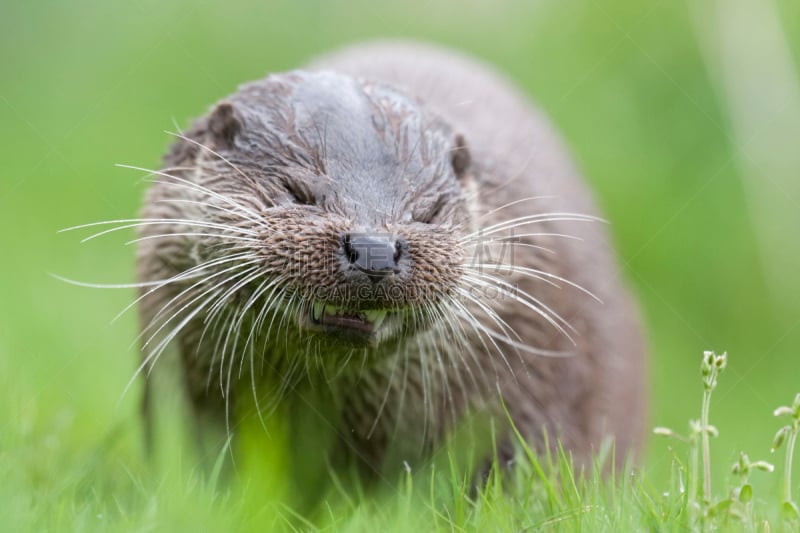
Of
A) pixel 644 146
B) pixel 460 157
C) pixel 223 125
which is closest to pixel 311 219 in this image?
pixel 223 125

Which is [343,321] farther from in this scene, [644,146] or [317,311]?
[644,146]

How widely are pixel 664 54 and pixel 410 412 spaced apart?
3775mm

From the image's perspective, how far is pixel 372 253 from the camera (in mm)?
2537

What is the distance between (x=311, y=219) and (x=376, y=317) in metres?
0.28

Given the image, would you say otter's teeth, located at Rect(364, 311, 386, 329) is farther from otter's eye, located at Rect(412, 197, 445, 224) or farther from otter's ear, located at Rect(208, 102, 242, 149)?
otter's ear, located at Rect(208, 102, 242, 149)

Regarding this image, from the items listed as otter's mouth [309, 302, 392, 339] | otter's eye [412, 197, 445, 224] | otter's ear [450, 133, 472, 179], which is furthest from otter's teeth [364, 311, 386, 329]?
otter's ear [450, 133, 472, 179]

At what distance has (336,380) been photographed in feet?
10.3

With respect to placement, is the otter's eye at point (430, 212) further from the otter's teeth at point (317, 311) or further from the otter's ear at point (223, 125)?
the otter's ear at point (223, 125)

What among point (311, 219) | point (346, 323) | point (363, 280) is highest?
point (311, 219)

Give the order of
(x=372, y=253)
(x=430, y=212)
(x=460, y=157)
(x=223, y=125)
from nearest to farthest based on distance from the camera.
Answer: (x=372, y=253) → (x=430, y=212) → (x=223, y=125) → (x=460, y=157)

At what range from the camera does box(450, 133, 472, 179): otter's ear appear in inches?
126

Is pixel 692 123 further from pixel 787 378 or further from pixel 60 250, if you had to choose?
pixel 60 250

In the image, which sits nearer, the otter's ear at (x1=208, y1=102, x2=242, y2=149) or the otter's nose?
the otter's nose

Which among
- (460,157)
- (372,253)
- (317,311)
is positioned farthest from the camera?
(460,157)
